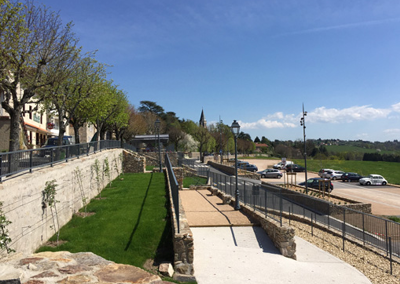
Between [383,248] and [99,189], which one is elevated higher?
[99,189]

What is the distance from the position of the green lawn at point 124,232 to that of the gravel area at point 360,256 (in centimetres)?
792

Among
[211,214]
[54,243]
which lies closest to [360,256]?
[211,214]

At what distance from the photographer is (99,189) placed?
1753 cm

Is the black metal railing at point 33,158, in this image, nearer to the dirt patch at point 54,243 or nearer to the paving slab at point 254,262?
the dirt patch at point 54,243

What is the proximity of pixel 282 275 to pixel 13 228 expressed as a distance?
292 inches

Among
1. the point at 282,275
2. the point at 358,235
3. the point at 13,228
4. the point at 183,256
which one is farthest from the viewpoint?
the point at 358,235

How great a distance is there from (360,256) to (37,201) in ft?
43.9

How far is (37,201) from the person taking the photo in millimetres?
8664

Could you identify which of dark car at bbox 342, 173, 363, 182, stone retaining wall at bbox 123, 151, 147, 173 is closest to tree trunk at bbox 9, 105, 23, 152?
stone retaining wall at bbox 123, 151, 147, 173

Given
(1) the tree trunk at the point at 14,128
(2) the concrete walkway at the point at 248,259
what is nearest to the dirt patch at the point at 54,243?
(2) the concrete walkway at the point at 248,259

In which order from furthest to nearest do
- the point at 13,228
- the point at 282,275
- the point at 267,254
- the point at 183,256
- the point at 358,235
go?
the point at 358,235, the point at 267,254, the point at 282,275, the point at 183,256, the point at 13,228

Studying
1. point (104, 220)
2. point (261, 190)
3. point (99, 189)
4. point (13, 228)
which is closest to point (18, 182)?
point (13, 228)

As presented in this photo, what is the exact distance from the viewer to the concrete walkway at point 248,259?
8.66m

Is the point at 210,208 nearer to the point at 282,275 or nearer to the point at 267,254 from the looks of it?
the point at 267,254
